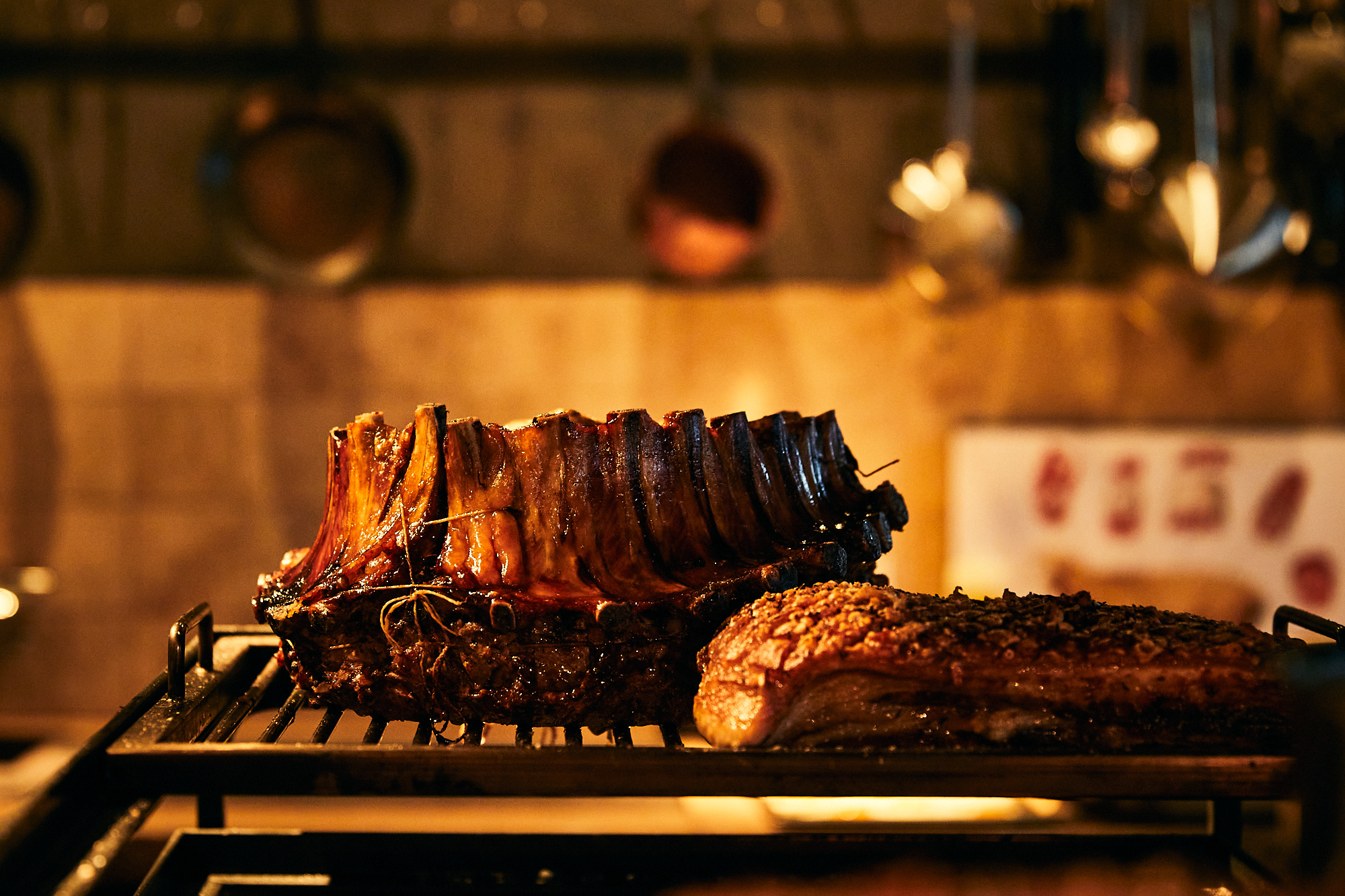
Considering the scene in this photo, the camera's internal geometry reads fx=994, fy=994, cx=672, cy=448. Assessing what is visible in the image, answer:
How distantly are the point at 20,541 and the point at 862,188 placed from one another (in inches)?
183

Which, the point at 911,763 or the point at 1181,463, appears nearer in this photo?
the point at 911,763

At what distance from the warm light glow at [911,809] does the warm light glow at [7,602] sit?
3591 millimetres

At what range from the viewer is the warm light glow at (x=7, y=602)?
4629 mm

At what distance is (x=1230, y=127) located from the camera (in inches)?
200

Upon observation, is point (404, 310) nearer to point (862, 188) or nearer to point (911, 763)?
point (862, 188)

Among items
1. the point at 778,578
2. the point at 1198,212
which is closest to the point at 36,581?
the point at 778,578

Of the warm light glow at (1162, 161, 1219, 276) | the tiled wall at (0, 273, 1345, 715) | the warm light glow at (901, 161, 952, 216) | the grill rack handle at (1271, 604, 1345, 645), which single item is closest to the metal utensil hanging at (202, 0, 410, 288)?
the tiled wall at (0, 273, 1345, 715)

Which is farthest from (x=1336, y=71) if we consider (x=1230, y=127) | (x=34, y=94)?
(x=34, y=94)

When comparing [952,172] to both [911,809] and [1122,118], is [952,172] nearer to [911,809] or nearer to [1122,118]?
[1122,118]

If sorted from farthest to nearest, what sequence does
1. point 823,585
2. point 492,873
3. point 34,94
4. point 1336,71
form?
point 34,94 → point 1336,71 → point 492,873 → point 823,585

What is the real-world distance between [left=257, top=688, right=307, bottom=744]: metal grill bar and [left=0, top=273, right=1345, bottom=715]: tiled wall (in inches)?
132

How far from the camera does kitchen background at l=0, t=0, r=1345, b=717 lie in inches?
196

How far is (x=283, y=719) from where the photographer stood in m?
1.61

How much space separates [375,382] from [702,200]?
1885mm
